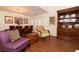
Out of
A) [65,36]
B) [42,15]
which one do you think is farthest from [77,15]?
[42,15]

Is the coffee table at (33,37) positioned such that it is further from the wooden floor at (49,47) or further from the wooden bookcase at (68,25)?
the wooden bookcase at (68,25)

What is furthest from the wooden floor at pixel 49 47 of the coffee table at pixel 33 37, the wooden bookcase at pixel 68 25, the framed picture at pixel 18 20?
the wooden bookcase at pixel 68 25

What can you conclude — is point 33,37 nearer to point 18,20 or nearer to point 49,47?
point 49,47

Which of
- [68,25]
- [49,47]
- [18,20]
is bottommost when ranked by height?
[49,47]

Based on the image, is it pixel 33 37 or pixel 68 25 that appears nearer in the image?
pixel 33 37

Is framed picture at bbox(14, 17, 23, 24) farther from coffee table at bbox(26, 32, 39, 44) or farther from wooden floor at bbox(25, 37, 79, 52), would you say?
wooden floor at bbox(25, 37, 79, 52)

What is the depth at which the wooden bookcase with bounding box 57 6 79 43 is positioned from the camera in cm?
413

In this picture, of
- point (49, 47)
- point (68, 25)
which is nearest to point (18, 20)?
point (49, 47)

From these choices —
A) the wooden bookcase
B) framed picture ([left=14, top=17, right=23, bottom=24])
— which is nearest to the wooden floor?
framed picture ([left=14, top=17, right=23, bottom=24])

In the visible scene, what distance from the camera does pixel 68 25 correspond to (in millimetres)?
4488

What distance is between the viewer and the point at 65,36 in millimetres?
4438
